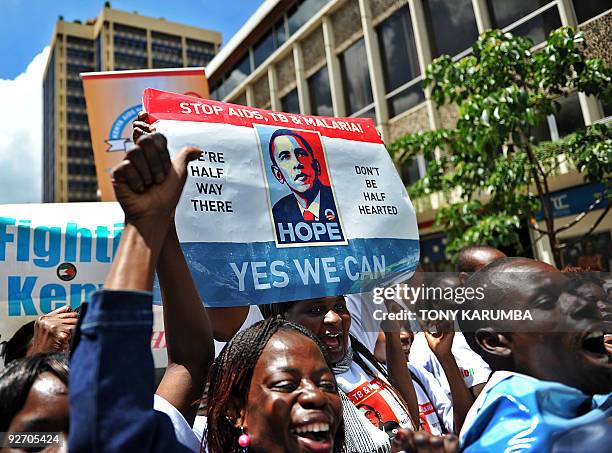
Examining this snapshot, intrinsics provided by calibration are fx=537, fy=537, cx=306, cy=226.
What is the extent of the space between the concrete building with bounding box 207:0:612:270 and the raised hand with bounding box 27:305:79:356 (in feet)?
20.5

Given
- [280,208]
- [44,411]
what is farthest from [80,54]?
[44,411]

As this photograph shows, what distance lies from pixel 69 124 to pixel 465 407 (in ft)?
225

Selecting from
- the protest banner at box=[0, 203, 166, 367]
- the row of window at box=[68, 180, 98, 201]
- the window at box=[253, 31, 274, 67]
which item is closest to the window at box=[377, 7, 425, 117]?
the window at box=[253, 31, 274, 67]

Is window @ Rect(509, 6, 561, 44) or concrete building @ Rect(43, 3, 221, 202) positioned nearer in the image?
window @ Rect(509, 6, 561, 44)

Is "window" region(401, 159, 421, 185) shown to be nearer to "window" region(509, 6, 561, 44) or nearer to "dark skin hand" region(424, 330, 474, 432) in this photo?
"window" region(509, 6, 561, 44)

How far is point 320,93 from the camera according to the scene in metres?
13.9

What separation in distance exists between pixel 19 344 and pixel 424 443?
7.00ft

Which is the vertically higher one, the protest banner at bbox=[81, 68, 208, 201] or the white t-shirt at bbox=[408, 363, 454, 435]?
the protest banner at bbox=[81, 68, 208, 201]

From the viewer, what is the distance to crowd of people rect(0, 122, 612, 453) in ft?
2.80

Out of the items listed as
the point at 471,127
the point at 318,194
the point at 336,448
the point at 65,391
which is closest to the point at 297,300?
the point at 318,194

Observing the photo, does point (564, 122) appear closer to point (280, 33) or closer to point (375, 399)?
point (375, 399)

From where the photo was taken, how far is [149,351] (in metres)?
0.89

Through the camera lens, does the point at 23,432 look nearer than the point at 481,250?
Yes

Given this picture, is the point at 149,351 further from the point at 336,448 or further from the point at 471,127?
the point at 471,127
